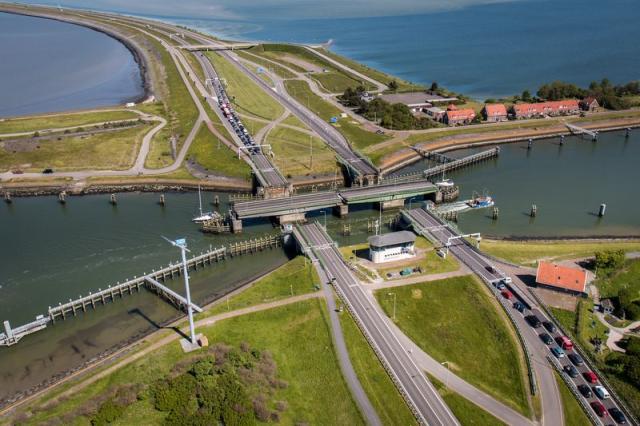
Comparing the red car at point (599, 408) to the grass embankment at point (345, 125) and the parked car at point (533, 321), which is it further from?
the grass embankment at point (345, 125)

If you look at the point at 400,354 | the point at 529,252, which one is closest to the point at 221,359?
the point at 400,354

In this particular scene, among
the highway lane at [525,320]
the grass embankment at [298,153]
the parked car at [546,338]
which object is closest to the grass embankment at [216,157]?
the grass embankment at [298,153]

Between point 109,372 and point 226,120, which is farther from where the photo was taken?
point 226,120

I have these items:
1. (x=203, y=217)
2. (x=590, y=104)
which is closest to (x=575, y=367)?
(x=203, y=217)

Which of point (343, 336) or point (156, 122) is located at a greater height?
point (156, 122)

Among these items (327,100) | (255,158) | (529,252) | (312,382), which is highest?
(327,100)

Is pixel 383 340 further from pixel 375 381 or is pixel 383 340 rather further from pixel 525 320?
pixel 525 320

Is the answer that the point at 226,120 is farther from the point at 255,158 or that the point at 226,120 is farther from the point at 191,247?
the point at 191,247
